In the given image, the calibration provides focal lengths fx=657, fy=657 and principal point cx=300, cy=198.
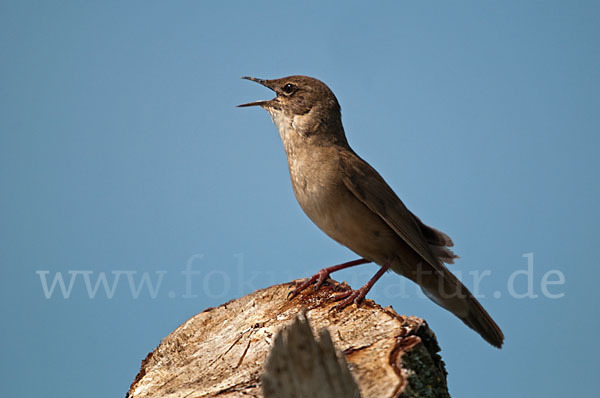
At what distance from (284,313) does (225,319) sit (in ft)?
1.70

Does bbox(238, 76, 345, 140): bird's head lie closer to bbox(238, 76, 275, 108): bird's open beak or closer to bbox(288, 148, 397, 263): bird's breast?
bbox(238, 76, 275, 108): bird's open beak

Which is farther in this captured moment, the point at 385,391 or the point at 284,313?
the point at 284,313

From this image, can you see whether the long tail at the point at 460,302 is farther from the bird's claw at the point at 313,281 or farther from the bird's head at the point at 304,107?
the bird's head at the point at 304,107

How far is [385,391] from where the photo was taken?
2975 millimetres

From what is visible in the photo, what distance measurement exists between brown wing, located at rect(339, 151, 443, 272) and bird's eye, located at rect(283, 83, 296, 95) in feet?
2.11

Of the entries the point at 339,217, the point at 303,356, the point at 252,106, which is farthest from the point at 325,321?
the point at 252,106

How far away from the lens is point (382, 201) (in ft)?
14.6

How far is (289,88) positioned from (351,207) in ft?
3.53

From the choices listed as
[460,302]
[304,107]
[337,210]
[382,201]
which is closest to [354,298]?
[337,210]

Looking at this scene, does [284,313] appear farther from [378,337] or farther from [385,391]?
[385,391]

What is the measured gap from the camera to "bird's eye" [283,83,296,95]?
4.84 meters

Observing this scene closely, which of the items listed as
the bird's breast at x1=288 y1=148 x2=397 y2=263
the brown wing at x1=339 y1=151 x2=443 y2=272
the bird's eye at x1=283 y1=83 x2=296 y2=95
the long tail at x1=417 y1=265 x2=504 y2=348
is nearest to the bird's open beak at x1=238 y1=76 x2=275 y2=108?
the bird's eye at x1=283 y1=83 x2=296 y2=95

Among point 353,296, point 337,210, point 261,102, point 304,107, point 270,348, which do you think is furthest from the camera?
point 261,102

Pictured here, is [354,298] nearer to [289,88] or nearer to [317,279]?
[317,279]
